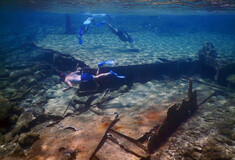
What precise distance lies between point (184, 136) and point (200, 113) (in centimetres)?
237

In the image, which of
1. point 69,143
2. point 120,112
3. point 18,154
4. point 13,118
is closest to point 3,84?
point 13,118

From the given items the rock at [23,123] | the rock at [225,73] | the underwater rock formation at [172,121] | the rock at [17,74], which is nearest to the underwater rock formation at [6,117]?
the rock at [23,123]

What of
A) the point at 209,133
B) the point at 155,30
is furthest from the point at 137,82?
the point at 155,30

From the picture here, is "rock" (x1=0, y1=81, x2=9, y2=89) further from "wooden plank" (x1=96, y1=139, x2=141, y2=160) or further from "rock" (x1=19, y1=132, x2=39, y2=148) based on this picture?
"wooden plank" (x1=96, y1=139, x2=141, y2=160)

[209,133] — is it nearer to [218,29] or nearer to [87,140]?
[87,140]

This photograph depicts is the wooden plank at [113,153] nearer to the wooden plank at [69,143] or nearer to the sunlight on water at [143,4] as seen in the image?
the wooden plank at [69,143]

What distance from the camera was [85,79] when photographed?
23.4 ft

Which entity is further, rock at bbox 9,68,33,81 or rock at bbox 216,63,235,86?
rock at bbox 9,68,33,81

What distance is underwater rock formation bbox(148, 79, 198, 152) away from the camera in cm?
373

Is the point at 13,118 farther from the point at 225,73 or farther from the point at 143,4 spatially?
the point at 143,4

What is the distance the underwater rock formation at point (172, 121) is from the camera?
12.2 ft

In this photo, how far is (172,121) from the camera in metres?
4.63

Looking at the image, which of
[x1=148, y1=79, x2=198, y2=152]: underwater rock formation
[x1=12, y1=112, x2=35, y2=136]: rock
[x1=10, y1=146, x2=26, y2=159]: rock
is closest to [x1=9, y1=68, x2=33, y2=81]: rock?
[x1=12, y1=112, x2=35, y2=136]: rock

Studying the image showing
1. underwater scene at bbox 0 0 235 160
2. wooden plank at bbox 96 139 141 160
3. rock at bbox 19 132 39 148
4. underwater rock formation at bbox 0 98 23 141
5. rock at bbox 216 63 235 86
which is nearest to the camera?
wooden plank at bbox 96 139 141 160
